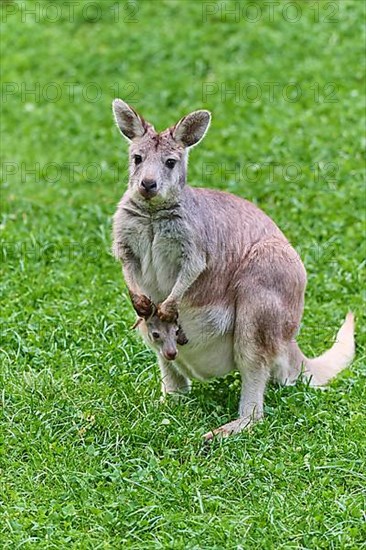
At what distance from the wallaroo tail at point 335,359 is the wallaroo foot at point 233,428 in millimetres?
595

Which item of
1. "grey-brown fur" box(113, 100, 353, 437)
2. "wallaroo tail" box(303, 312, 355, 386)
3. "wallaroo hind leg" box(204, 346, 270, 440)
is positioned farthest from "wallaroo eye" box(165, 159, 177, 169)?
"wallaroo tail" box(303, 312, 355, 386)

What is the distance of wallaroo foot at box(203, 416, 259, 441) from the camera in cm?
537

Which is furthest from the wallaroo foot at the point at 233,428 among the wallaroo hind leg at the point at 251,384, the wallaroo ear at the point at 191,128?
the wallaroo ear at the point at 191,128

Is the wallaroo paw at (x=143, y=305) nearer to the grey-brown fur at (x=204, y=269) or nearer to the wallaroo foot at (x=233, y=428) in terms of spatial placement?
the grey-brown fur at (x=204, y=269)

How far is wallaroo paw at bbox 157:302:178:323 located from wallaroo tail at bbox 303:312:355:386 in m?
0.94

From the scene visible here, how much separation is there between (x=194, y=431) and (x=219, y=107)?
5051 mm

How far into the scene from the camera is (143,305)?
5434 millimetres

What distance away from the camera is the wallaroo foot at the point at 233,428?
17.6 feet

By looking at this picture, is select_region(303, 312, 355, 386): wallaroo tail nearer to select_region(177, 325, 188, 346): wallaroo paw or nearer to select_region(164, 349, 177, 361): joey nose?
select_region(177, 325, 188, 346): wallaroo paw

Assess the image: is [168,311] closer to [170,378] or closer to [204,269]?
[204,269]

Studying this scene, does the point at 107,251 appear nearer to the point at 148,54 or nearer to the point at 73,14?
the point at 148,54

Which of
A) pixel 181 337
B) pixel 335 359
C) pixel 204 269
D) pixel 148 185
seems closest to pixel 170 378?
pixel 181 337

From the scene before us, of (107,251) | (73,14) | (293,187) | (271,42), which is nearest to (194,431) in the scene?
(107,251)

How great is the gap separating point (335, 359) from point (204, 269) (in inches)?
45.2
